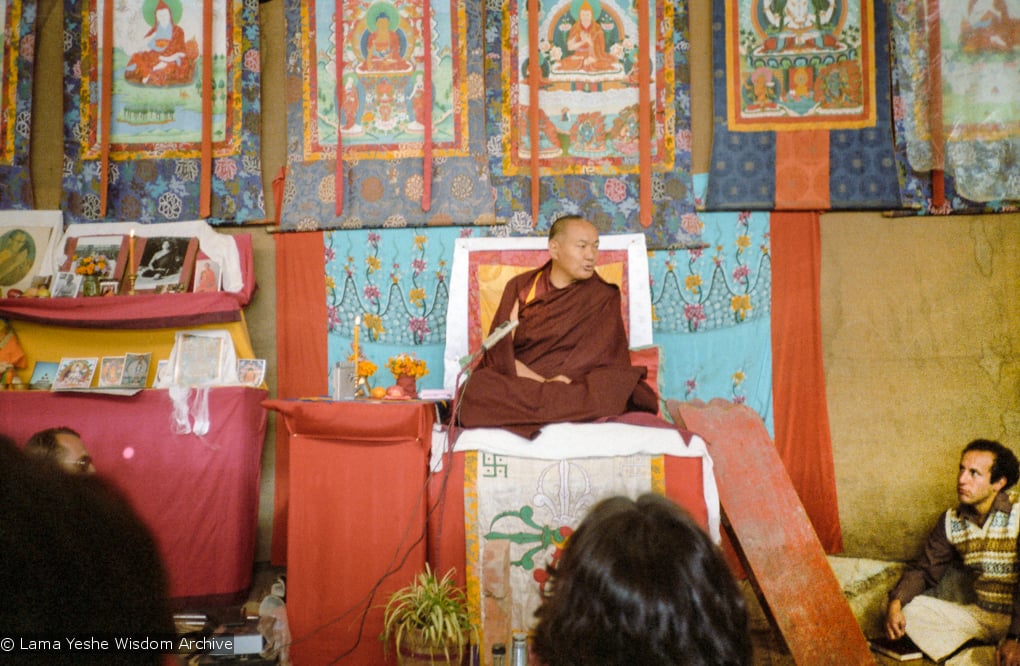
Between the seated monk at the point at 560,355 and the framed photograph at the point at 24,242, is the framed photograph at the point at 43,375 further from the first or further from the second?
the seated monk at the point at 560,355

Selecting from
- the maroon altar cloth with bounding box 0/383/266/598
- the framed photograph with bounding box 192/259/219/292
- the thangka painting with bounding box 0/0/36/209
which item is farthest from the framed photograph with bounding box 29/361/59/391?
the thangka painting with bounding box 0/0/36/209

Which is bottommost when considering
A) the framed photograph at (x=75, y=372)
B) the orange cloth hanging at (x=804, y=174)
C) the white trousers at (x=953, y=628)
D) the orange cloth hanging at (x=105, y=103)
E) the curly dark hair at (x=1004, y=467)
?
the white trousers at (x=953, y=628)

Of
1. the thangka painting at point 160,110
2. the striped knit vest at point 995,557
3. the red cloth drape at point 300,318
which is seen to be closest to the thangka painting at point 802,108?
the striped knit vest at point 995,557

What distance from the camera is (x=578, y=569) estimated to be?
97cm

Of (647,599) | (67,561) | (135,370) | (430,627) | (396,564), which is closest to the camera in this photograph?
(67,561)

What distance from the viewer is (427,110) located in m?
4.45

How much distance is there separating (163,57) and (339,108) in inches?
43.6

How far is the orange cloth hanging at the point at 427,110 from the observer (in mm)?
4418

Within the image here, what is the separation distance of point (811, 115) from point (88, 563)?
14.6 ft

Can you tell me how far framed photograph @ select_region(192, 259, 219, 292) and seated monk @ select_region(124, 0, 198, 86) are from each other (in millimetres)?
1120

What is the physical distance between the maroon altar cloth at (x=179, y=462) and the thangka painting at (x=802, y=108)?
2865 millimetres

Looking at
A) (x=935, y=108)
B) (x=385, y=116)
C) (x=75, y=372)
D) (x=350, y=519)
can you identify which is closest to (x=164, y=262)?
(x=75, y=372)

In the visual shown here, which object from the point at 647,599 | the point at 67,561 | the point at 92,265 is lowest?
the point at 647,599

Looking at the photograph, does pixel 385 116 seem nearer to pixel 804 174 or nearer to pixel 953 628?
pixel 804 174
